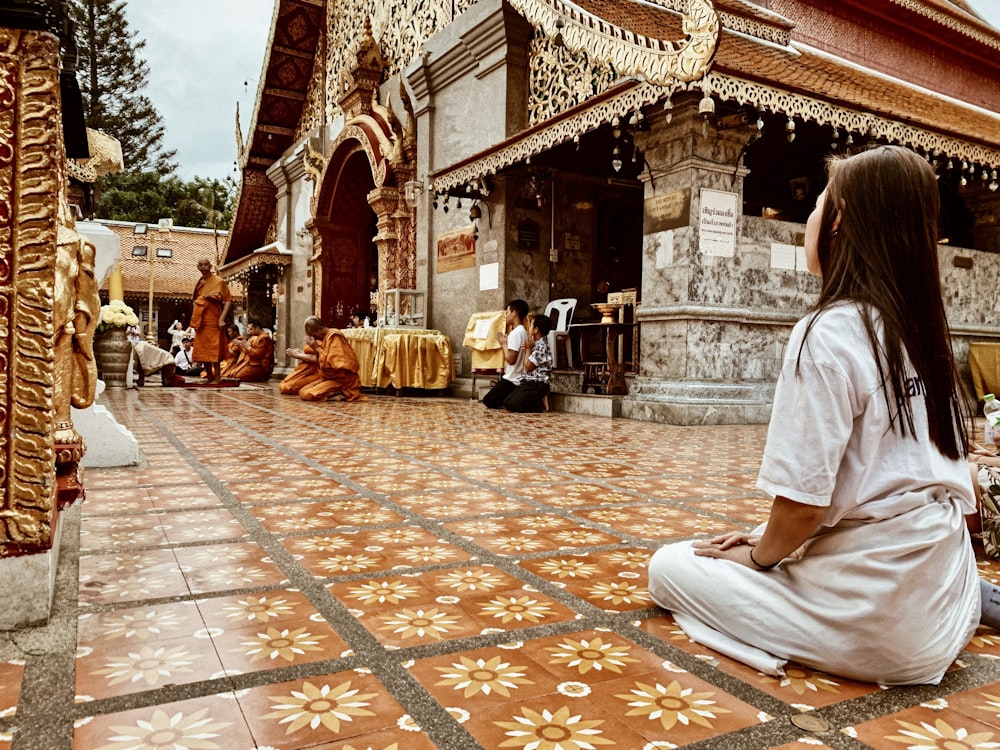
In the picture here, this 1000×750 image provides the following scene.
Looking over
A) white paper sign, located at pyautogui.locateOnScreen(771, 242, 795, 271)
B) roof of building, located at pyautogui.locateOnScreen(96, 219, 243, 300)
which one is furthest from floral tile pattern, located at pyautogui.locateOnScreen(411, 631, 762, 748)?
roof of building, located at pyautogui.locateOnScreen(96, 219, 243, 300)

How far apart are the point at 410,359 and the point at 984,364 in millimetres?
7668

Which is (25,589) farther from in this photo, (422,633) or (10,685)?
(422,633)

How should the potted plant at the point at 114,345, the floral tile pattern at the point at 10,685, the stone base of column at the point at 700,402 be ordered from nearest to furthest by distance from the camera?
the floral tile pattern at the point at 10,685 → the stone base of column at the point at 700,402 → the potted plant at the point at 114,345

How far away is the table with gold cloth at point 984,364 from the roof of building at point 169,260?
77.5 ft

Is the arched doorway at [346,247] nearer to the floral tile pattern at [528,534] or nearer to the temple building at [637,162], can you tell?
the temple building at [637,162]

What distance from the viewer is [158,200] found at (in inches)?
1190

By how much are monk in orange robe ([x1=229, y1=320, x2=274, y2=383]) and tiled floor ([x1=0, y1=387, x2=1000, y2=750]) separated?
10609 millimetres

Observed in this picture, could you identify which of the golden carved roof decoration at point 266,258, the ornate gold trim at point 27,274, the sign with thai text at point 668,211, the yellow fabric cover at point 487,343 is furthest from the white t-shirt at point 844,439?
the golden carved roof decoration at point 266,258

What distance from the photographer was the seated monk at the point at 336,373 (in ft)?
33.5

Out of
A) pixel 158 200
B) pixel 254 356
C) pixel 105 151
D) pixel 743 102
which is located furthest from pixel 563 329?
pixel 158 200

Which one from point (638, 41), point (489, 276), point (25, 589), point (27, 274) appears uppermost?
point (638, 41)

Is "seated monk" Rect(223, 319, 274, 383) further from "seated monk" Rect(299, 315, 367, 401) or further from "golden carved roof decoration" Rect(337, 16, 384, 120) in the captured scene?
"golden carved roof decoration" Rect(337, 16, 384, 120)

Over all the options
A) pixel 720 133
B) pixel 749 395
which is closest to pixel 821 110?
pixel 720 133

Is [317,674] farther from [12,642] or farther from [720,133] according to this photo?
[720,133]
